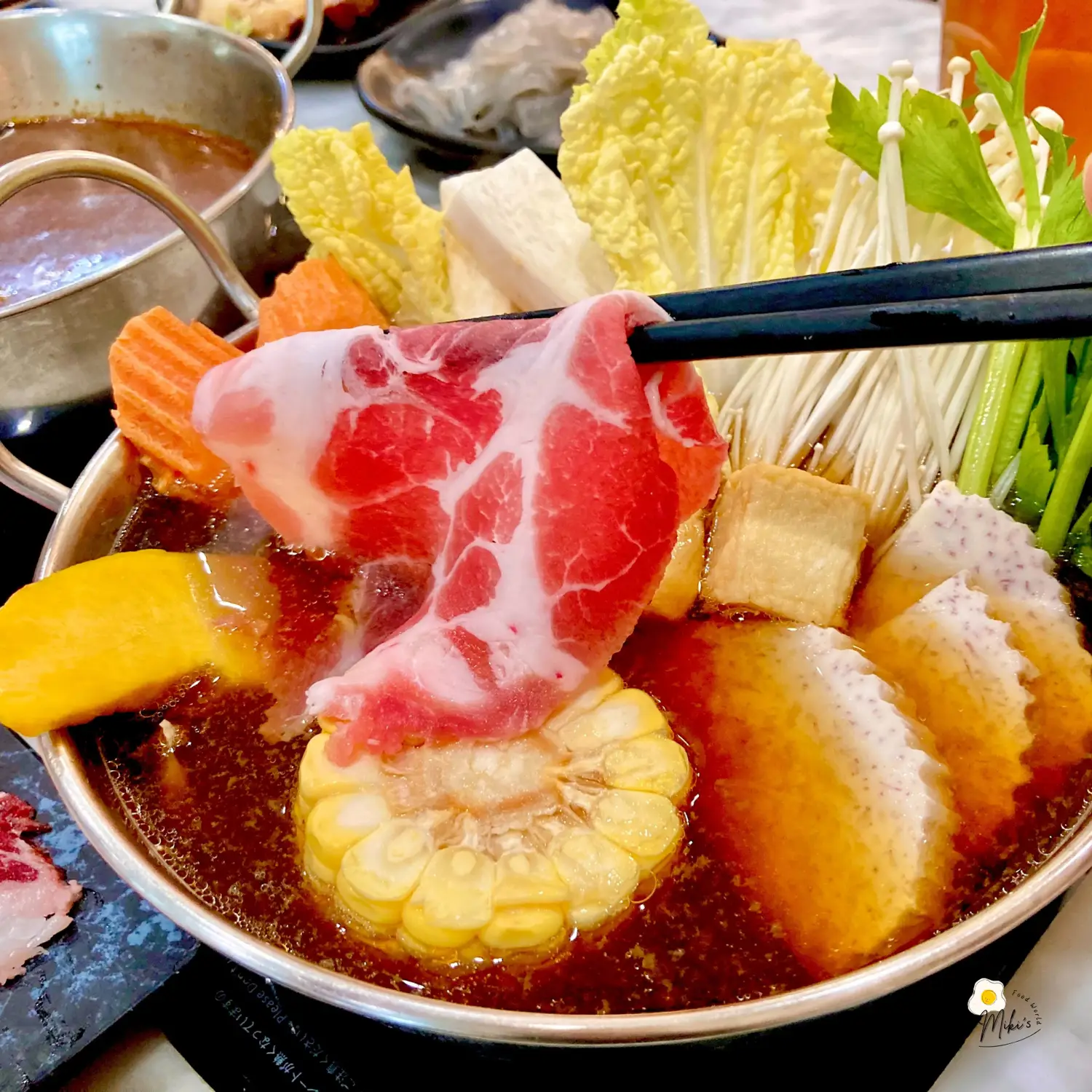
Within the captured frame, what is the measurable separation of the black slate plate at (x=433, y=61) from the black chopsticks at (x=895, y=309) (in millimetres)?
1712

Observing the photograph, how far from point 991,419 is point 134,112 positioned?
9.91 feet

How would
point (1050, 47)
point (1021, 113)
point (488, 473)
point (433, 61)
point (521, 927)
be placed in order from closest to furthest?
point (521, 927)
point (488, 473)
point (1021, 113)
point (1050, 47)
point (433, 61)

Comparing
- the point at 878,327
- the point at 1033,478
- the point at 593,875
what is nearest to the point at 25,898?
the point at 593,875

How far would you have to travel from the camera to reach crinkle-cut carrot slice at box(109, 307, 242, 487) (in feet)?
6.10

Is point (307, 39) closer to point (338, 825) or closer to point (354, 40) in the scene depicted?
point (354, 40)

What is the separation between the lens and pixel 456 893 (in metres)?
1.21

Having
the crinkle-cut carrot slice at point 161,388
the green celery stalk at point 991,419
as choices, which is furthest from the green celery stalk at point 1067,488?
the crinkle-cut carrot slice at point 161,388

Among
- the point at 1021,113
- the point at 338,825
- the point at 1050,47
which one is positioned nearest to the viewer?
the point at 338,825

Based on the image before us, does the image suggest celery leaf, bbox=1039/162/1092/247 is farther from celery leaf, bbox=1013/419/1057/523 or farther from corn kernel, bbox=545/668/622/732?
corn kernel, bbox=545/668/622/732

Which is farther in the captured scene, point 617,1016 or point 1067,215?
point 1067,215

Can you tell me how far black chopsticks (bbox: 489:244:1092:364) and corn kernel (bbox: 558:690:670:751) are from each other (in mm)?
532

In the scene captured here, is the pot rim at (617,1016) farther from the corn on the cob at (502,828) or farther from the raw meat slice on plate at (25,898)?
the raw meat slice on plate at (25,898)

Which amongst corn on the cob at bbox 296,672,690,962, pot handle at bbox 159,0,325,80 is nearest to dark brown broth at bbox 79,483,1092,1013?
corn on the cob at bbox 296,672,690,962

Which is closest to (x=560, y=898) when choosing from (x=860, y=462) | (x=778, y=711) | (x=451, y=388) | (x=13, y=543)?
(x=778, y=711)
